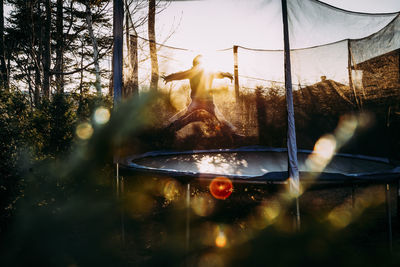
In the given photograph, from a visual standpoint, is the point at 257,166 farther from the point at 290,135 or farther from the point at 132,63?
the point at 132,63

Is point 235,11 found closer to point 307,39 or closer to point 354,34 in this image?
point 307,39

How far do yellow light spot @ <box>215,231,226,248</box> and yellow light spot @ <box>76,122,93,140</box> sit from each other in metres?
1.89

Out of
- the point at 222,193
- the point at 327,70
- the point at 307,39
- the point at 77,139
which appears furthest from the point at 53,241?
the point at 327,70

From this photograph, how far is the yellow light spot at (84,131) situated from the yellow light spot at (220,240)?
1888 mm

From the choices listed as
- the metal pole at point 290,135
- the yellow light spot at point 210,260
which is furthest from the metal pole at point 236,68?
the yellow light spot at point 210,260

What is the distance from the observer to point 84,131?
281 centimetres

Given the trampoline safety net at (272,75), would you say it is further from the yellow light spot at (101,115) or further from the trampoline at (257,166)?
the yellow light spot at (101,115)

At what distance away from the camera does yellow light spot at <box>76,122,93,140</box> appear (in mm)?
2742

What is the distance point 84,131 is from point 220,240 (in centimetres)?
202

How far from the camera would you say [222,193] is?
2521 mm

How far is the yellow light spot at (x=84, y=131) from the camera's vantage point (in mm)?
2742

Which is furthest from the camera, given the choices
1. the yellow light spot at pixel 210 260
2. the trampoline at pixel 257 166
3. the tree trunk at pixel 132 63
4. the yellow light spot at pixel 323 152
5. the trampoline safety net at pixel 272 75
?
the tree trunk at pixel 132 63

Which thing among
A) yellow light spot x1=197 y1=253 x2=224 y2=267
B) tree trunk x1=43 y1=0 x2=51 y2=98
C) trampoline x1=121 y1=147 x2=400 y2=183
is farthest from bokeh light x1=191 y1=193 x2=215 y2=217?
tree trunk x1=43 y1=0 x2=51 y2=98

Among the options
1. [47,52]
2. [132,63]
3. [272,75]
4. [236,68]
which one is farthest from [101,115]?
[47,52]
